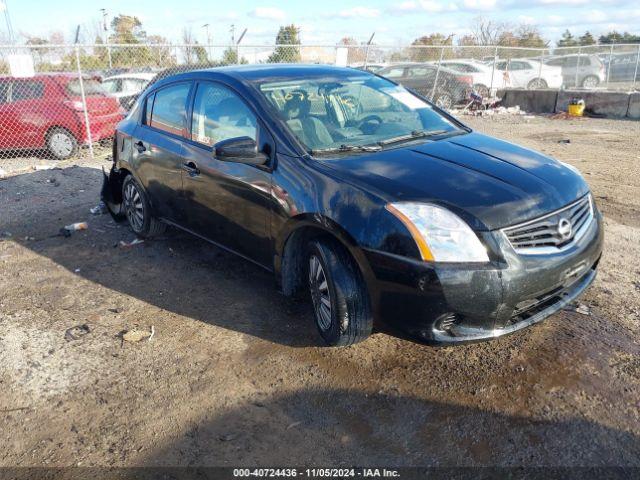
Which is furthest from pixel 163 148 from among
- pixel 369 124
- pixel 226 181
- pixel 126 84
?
pixel 126 84

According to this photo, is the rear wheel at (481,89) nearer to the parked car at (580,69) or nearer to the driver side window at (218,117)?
the parked car at (580,69)

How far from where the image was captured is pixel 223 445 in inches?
110

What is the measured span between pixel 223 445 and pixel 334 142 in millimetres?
2057

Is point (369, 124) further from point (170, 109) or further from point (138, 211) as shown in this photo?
point (138, 211)

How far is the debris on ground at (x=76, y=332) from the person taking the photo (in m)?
3.94

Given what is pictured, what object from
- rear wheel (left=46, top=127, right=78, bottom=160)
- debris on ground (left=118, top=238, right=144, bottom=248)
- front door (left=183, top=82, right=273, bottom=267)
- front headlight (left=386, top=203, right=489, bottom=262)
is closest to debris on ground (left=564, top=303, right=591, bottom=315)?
front headlight (left=386, top=203, right=489, bottom=262)

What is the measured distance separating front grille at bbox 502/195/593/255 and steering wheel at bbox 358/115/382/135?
145 cm

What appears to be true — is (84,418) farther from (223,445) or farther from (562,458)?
(562,458)

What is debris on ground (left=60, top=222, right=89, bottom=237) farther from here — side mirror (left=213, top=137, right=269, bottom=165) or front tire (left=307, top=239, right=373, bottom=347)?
front tire (left=307, top=239, right=373, bottom=347)

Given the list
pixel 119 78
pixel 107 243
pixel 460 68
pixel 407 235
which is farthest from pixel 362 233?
pixel 460 68

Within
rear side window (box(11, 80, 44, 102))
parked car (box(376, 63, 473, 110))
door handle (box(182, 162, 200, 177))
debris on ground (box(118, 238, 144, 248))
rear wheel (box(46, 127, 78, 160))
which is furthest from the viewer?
parked car (box(376, 63, 473, 110))

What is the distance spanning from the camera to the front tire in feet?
10.6

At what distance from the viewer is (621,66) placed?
65.7 ft

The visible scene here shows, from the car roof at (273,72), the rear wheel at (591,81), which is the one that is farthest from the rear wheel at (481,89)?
the car roof at (273,72)
